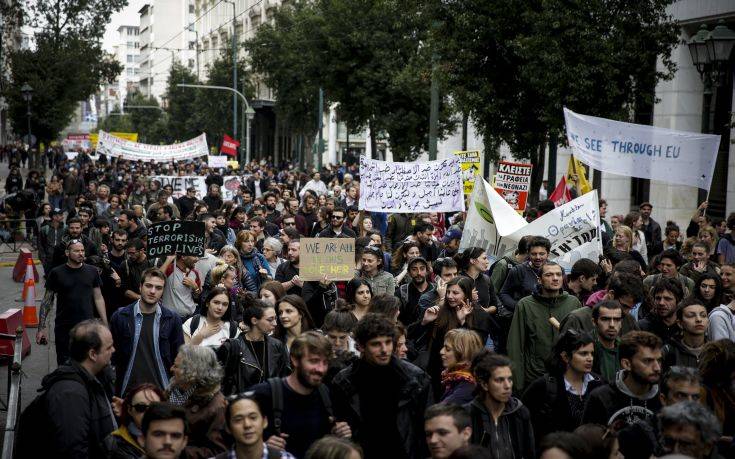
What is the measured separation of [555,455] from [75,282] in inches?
243

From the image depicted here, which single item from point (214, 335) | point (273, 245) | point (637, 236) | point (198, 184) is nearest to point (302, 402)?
point (214, 335)

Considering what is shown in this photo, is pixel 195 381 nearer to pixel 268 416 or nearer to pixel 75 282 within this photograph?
pixel 268 416

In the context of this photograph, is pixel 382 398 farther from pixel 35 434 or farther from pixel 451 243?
pixel 451 243

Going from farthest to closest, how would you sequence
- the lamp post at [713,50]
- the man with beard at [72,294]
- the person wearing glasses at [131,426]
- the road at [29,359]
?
the lamp post at [713,50]
the road at [29,359]
the man with beard at [72,294]
the person wearing glasses at [131,426]

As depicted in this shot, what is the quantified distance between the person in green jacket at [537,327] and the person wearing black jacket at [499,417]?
2.08 metres

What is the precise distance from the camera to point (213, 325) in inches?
310

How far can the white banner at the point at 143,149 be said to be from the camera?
1254 inches

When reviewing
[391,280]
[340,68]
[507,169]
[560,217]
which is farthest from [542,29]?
[340,68]

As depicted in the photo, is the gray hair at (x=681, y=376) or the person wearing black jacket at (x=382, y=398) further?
the person wearing black jacket at (x=382, y=398)

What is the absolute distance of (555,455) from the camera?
14.9 feet

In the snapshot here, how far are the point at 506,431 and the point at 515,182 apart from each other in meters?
10.5

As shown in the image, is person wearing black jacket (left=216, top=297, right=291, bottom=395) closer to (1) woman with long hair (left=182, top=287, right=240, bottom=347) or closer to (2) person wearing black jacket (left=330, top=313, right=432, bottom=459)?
(1) woman with long hair (left=182, top=287, right=240, bottom=347)

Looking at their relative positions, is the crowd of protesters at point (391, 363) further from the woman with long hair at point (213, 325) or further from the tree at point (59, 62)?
the tree at point (59, 62)

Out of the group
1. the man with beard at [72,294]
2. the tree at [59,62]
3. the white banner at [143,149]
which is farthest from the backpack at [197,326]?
the tree at [59,62]
